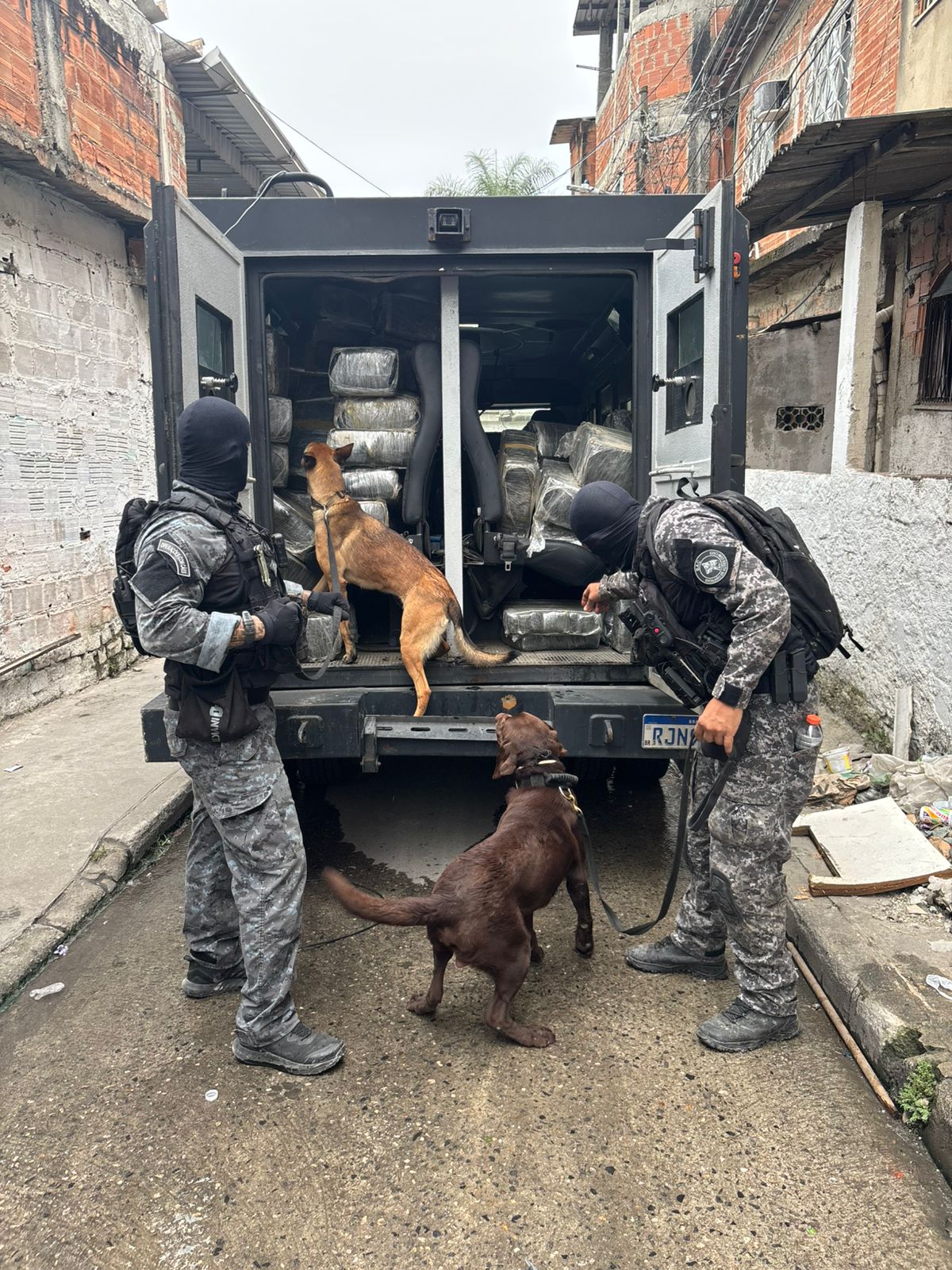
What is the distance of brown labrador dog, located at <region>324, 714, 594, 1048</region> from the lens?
244 cm

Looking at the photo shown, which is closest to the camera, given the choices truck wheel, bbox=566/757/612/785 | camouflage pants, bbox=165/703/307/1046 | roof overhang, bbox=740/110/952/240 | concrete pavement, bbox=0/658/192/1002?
camouflage pants, bbox=165/703/307/1046

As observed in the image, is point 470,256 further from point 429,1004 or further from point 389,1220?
point 389,1220

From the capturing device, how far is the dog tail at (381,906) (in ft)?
7.54

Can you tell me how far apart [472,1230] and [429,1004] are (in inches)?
32.1

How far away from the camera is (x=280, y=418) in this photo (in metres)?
4.27

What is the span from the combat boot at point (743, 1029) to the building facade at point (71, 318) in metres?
5.14

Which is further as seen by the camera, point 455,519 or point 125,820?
point 125,820

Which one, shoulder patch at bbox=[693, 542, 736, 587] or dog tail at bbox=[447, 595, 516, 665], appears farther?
dog tail at bbox=[447, 595, 516, 665]

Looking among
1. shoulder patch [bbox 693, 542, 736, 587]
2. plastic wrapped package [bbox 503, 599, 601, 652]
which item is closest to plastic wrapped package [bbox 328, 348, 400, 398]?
plastic wrapped package [bbox 503, 599, 601, 652]

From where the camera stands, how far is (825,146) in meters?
5.18

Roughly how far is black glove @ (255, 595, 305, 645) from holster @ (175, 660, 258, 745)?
15 centimetres

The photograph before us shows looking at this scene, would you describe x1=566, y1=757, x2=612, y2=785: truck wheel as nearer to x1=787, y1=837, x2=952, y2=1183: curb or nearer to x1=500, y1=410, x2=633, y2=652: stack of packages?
x1=500, y1=410, x2=633, y2=652: stack of packages

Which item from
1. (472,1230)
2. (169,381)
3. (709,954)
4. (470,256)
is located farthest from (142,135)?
(472,1230)

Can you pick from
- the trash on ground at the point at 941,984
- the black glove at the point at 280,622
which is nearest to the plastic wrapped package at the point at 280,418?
the black glove at the point at 280,622
